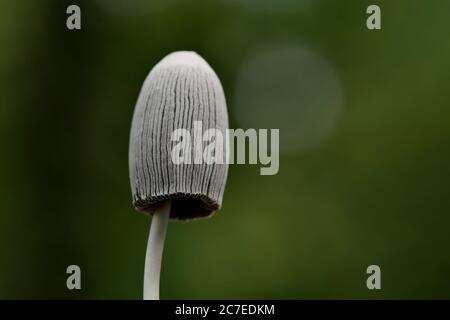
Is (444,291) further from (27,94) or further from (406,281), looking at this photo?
(27,94)

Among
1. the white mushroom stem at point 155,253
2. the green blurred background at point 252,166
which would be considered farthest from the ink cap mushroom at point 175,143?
the green blurred background at point 252,166

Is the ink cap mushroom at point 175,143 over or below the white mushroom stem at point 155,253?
over

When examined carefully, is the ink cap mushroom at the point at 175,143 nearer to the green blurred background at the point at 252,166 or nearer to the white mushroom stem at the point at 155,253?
the white mushroom stem at the point at 155,253

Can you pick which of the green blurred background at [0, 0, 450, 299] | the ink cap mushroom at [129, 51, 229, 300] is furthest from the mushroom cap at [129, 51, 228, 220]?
the green blurred background at [0, 0, 450, 299]

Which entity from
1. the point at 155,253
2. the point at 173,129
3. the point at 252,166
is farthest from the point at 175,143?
the point at 252,166

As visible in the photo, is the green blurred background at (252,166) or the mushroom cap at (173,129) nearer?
the mushroom cap at (173,129)

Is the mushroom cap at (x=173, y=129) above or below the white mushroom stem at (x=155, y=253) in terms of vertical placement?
above

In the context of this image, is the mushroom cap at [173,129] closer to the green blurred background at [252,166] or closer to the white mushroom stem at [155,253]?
the white mushroom stem at [155,253]
